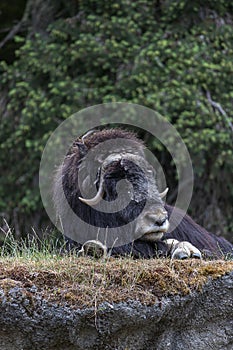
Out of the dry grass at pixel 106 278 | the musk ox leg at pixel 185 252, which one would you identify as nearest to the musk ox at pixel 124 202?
the musk ox leg at pixel 185 252

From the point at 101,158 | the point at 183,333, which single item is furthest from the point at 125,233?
the point at 183,333

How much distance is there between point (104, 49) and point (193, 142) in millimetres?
1580

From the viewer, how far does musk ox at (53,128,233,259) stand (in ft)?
14.2

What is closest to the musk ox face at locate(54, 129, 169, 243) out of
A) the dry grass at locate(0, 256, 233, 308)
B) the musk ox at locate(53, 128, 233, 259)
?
the musk ox at locate(53, 128, 233, 259)

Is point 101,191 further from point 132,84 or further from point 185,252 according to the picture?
point 132,84

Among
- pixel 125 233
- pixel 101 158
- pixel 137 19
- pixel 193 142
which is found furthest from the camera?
pixel 137 19

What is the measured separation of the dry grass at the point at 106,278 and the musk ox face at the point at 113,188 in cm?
87

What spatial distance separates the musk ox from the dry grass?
65 cm

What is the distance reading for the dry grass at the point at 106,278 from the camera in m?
3.15

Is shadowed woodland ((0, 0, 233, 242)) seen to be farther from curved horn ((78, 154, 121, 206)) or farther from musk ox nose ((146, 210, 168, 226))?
musk ox nose ((146, 210, 168, 226))

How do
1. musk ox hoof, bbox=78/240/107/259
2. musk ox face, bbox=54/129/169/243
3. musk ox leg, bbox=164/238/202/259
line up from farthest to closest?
musk ox face, bbox=54/129/169/243 < musk ox hoof, bbox=78/240/107/259 < musk ox leg, bbox=164/238/202/259

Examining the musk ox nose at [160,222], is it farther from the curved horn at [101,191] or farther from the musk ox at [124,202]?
the curved horn at [101,191]

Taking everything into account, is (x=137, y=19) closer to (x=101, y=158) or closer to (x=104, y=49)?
(x=104, y=49)

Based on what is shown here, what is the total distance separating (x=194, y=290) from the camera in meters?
3.31
